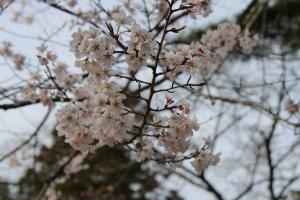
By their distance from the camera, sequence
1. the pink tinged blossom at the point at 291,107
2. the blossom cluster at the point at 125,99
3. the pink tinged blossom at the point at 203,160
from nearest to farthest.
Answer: the blossom cluster at the point at 125,99 < the pink tinged blossom at the point at 203,160 < the pink tinged blossom at the point at 291,107

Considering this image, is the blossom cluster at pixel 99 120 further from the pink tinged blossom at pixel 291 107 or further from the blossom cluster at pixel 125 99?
the pink tinged blossom at pixel 291 107

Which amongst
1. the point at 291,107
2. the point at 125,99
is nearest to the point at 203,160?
the point at 125,99

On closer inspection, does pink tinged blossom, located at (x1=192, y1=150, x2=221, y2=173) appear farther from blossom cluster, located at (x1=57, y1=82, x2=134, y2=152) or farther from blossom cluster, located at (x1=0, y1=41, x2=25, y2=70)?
blossom cluster, located at (x1=0, y1=41, x2=25, y2=70)

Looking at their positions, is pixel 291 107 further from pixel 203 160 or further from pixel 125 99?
pixel 125 99

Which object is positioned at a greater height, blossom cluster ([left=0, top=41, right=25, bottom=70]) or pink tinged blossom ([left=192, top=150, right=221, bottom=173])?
blossom cluster ([left=0, top=41, right=25, bottom=70])

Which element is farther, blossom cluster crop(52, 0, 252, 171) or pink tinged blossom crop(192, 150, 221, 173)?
pink tinged blossom crop(192, 150, 221, 173)

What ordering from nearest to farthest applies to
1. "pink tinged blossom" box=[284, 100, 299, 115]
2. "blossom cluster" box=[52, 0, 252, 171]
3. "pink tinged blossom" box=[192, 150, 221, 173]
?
"blossom cluster" box=[52, 0, 252, 171] → "pink tinged blossom" box=[192, 150, 221, 173] → "pink tinged blossom" box=[284, 100, 299, 115]

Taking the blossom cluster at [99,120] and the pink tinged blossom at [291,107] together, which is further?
the pink tinged blossom at [291,107]

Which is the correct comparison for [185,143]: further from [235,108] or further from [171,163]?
[235,108]

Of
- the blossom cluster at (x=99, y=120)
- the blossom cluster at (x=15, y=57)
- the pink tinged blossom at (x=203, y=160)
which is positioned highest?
the blossom cluster at (x=15, y=57)

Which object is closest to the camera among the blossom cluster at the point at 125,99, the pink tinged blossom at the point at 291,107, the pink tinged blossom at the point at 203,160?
the blossom cluster at the point at 125,99

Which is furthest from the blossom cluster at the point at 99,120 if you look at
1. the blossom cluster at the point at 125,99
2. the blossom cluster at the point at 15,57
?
the blossom cluster at the point at 15,57

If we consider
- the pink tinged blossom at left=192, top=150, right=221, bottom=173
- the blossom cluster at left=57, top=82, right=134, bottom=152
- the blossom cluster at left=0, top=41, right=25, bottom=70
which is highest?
the blossom cluster at left=0, top=41, right=25, bottom=70

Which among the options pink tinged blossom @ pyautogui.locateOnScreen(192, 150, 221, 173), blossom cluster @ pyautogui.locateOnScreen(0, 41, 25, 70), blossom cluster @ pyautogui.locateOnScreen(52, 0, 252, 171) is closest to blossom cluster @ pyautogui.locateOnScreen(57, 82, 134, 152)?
blossom cluster @ pyautogui.locateOnScreen(52, 0, 252, 171)
